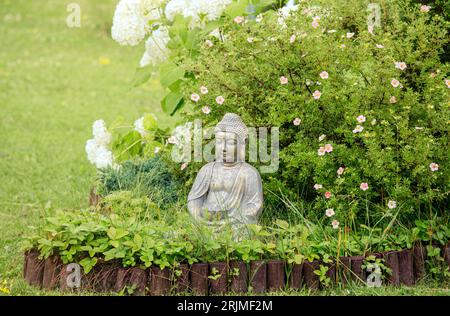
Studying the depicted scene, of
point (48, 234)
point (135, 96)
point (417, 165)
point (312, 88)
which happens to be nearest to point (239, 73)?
point (312, 88)

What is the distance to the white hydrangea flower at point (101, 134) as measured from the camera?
759 centimetres

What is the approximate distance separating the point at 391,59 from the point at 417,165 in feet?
2.53

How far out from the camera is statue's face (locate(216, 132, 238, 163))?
18.6 feet

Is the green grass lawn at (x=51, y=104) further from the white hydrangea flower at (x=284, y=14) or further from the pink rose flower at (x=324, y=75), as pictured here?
the white hydrangea flower at (x=284, y=14)

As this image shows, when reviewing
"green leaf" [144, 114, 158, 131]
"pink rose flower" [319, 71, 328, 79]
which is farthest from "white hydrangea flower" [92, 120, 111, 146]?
"pink rose flower" [319, 71, 328, 79]

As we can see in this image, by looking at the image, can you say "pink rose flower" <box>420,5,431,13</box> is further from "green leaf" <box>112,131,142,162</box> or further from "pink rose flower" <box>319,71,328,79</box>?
"green leaf" <box>112,131,142,162</box>

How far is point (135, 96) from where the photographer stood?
13.4 m

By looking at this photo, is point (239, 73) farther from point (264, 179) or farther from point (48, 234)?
point (48, 234)

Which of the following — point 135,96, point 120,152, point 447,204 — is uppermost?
point 135,96

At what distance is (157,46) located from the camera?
750cm

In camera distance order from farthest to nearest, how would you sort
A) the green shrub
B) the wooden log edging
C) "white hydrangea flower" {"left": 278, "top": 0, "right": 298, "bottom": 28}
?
the green shrub → "white hydrangea flower" {"left": 278, "top": 0, "right": 298, "bottom": 28} → the wooden log edging

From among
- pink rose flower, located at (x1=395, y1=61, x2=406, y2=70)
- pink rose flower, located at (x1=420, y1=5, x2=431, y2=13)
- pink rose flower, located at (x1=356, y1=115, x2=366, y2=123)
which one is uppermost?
pink rose flower, located at (x1=420, y1=5, x2=431, y2=13)

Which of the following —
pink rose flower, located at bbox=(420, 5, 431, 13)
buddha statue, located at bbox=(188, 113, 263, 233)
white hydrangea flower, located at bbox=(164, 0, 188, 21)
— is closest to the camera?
buddha statue, located at bbox=(188, 113, 263, 233)

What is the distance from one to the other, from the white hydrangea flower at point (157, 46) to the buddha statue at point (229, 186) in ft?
6.30
